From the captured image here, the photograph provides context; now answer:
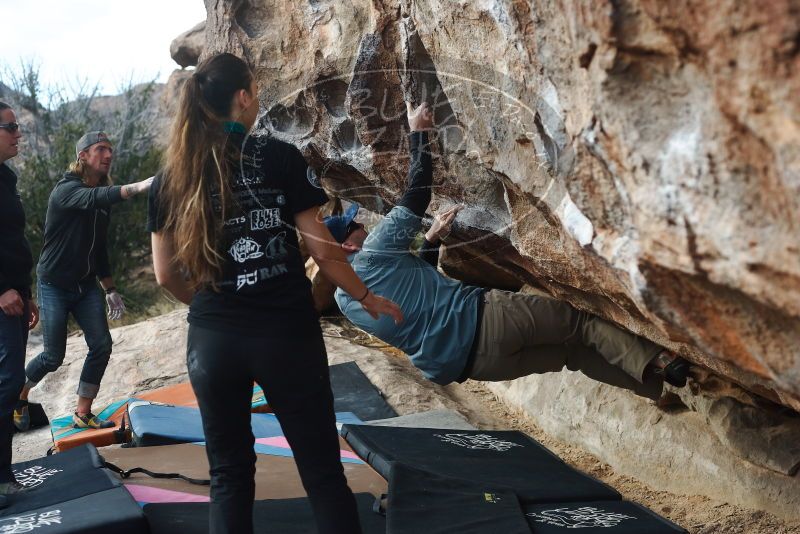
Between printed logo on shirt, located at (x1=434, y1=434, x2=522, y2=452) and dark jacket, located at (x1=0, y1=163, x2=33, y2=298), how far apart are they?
7.22 ft

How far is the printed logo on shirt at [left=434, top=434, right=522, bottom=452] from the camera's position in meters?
4.44

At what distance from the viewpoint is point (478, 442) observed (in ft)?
14.9

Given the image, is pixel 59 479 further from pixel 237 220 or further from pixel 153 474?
pixel 237 220

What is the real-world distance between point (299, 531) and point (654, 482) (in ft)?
6.19

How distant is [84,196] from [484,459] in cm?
259

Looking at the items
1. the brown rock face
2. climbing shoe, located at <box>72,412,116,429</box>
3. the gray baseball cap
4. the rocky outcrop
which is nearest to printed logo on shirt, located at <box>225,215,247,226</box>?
the brown rock face

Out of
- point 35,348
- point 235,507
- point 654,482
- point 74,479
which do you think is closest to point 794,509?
point 654,482

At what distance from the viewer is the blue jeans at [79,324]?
16.0 feet

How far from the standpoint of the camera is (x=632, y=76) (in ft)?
6.05

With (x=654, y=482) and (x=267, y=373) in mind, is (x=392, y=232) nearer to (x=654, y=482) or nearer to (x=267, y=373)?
(x=267, y=373)

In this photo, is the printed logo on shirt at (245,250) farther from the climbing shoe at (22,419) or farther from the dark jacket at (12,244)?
the climbing shoe at (22,419)

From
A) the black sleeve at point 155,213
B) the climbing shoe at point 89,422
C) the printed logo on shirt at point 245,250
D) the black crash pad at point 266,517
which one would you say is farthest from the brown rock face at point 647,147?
the climbing shoe at point 89,422

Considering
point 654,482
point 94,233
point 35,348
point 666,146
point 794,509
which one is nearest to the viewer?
point 666,146

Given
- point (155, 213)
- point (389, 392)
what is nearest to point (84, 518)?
point (155, 213)
